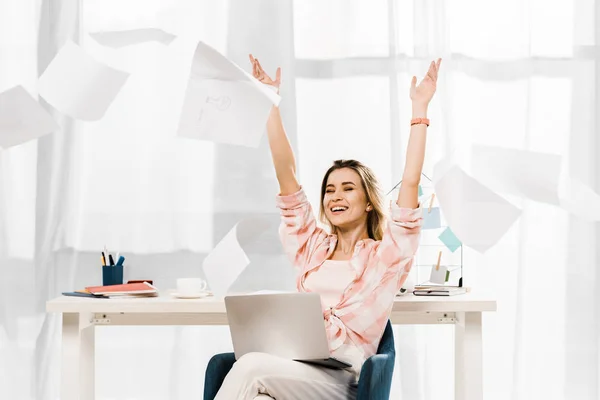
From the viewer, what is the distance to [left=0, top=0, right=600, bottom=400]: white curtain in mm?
2768

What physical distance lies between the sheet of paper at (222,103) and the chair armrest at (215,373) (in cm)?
57

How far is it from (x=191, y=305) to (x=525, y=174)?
91 centimetres

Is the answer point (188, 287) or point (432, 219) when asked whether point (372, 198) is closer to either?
point (432, 219)

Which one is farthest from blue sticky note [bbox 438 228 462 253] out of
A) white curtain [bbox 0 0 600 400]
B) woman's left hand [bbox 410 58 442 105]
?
woman's left hand [bbox 410 58 442 105]

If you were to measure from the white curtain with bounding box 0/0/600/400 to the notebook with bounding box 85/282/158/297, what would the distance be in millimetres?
583

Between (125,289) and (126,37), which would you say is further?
(126,37)

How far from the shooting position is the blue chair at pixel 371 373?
1.71 meters

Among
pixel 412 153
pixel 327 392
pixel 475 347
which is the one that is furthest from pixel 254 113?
pixel 475 347

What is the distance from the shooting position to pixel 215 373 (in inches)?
74.1

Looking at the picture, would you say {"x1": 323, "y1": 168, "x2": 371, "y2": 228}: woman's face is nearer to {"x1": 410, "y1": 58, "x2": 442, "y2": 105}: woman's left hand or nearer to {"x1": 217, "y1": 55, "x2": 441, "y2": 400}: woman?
{"x1": 217, "y1": 55, "x2": 441, "y2": 400}: woman

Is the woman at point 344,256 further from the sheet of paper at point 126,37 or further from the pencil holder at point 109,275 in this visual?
the sheet of paper at point 126,37

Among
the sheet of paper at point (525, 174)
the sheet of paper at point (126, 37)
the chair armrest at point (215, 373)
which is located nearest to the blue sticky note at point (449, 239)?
the sheet of paper at point (525, 174)

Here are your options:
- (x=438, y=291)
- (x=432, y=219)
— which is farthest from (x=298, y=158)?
(x=438, y=291)

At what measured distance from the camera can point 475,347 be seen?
203 cm
